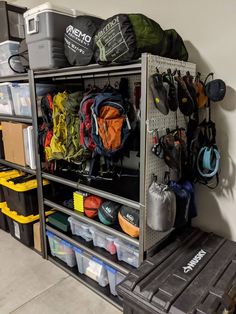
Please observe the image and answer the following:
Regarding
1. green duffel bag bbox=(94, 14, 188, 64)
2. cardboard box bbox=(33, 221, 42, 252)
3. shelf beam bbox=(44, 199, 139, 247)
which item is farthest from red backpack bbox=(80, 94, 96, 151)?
cardboard box bbox=(33, 221, 42, 252)

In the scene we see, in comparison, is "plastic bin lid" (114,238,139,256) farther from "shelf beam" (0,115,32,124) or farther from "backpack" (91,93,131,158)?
"shelf beam" (0,115,32,124)

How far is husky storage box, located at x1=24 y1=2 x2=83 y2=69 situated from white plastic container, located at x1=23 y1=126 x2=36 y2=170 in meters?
0.62

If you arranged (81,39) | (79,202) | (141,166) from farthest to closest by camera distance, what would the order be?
(79,202) → (81,39) → (141,166)

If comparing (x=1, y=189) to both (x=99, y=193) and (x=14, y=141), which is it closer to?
(x=14, y=141)

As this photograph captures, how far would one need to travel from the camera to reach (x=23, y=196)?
243 cm

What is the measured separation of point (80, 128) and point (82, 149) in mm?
211

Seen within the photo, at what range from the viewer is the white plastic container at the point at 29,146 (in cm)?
229

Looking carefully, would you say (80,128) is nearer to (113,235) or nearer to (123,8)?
(113,235)

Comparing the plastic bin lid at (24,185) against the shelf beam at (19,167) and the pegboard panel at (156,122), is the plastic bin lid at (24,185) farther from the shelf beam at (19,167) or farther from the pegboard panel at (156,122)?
the pegboard panel at (156,122)

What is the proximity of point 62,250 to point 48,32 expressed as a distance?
182 cm

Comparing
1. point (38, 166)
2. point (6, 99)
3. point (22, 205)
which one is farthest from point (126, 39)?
point (22, 205)

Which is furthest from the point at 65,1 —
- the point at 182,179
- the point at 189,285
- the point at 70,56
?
the point at 189,285

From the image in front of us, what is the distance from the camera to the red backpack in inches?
69.1

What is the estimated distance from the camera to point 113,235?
1873 millimetres
